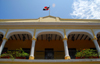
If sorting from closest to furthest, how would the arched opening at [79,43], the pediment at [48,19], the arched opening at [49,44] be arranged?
the pediment at [48,19], the arched opening at [49,44], the arched opening at [79,43]

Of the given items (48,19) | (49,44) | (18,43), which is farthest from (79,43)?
(18,43)

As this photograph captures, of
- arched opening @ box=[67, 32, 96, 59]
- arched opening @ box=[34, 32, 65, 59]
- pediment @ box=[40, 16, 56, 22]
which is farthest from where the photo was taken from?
arched opening @ box=[67, 32, 96, 59]

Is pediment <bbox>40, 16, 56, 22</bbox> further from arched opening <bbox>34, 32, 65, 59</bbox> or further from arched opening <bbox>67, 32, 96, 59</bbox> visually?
arched opening <bbox>67, 32, 96, 59</bbox>

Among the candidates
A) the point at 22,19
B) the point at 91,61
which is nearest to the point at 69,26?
the point at 91,61

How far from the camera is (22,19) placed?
1152 cm

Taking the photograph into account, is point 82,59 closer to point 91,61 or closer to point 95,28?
point 91,61

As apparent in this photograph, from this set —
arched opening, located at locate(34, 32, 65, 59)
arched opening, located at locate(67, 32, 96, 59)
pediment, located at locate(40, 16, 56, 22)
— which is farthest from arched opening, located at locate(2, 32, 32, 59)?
arched opening, located at locate(67, 32, 96, 59)

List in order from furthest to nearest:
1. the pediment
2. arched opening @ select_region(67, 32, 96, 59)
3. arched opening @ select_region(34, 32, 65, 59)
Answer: arched opening @ select_region(67, 32, 96, 59)
arched opening @ select_region(34, 32, 65, 59)
the pediment

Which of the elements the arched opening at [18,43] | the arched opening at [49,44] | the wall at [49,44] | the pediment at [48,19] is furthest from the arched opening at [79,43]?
the arched opening at [18,43]

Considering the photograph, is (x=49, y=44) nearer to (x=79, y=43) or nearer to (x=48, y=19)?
(x=48, y=19)

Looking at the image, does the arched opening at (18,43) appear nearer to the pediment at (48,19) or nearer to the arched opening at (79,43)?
the pediment at (48,19)

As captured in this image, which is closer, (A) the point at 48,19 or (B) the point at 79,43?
(A) the point at 48,19

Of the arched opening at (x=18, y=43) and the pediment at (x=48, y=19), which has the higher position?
the pediment at (x=48, y=19)

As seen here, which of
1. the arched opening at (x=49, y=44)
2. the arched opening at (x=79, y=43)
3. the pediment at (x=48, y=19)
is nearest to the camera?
the pediment at (x=48, y=19)
